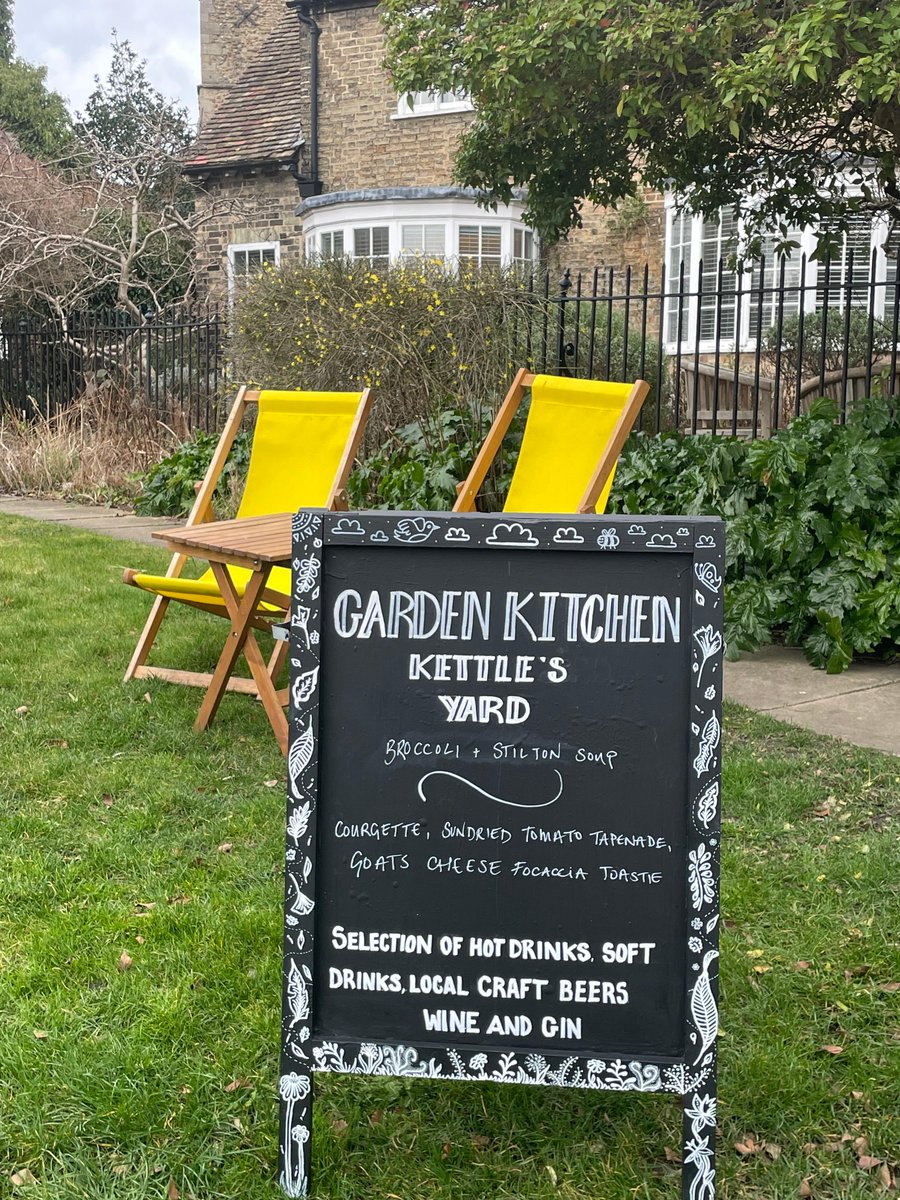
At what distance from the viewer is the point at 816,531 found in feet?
20.2

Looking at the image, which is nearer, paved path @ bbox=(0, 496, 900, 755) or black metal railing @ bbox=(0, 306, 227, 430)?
paved path @ bbox=(0, 496, 900, 755)

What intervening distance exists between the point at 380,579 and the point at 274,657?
300cm

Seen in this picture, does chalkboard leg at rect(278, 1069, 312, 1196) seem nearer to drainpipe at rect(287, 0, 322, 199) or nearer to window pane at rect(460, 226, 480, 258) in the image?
window pane at rect(460, 226, 480, 258)

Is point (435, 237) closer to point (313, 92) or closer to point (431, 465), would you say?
point (313, 92)

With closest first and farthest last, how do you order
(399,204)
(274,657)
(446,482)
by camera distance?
(274,657)
(446,482)
(399,204)

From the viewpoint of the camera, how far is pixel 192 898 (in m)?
3.29

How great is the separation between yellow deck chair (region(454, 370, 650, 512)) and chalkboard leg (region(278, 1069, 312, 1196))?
10.4ft

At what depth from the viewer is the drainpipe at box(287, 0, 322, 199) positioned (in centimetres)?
2006

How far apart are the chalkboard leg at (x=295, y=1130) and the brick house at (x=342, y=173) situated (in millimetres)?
16172

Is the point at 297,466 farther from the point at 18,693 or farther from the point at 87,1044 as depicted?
the point at 87,1044

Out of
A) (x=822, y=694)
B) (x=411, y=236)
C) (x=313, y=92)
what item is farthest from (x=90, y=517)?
(x=313, y=92)

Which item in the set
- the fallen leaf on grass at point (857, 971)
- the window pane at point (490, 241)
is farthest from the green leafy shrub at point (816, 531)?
the window pane at point (490, 241)

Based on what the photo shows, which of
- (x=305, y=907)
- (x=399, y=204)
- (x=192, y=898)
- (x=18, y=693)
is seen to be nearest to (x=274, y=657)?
(x=18, y=693)

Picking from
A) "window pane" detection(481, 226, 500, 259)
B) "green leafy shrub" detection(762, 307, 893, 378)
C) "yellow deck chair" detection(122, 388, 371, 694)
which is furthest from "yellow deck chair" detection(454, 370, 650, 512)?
"window pane" detection(481, 226, 500, 259)
